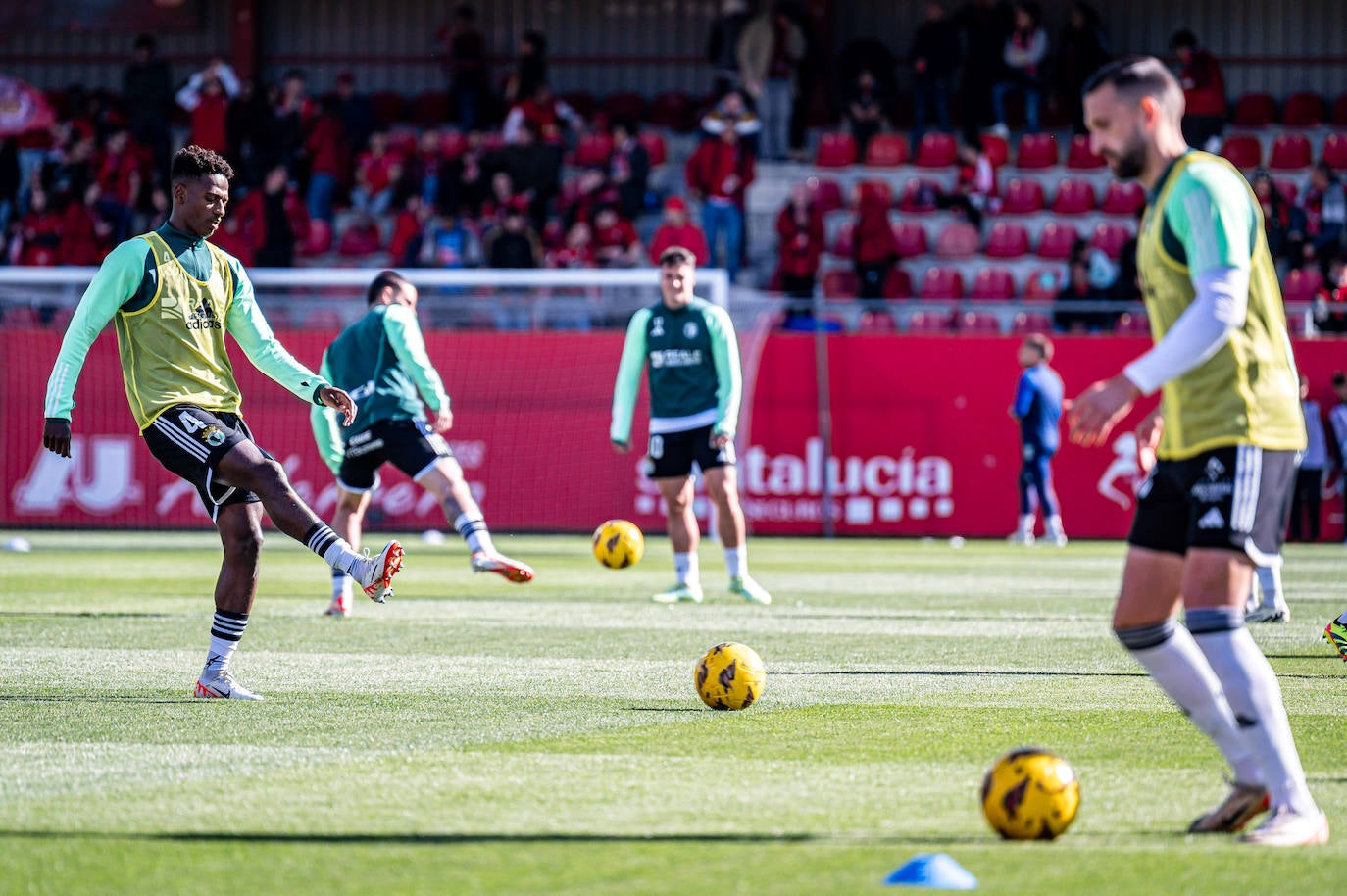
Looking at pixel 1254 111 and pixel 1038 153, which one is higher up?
pixel 1254 111

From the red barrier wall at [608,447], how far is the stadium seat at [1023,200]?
4.33 meters

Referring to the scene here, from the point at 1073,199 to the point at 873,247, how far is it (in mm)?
3611

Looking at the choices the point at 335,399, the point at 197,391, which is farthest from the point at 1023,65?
the point at 197,391

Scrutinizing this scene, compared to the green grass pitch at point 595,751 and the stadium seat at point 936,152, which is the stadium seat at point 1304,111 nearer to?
the stadium seat at point 936,152

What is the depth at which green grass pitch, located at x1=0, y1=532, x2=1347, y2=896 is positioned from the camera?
4590mm

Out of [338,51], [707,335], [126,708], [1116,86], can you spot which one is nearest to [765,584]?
[707,335]

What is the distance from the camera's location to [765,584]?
1529 centimetres

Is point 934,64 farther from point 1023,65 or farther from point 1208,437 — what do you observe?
point 1208,437

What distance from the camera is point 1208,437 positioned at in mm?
4992

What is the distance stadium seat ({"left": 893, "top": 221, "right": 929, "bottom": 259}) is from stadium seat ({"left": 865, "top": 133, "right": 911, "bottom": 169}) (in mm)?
1434

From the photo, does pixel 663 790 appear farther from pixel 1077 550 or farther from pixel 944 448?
pixel 944 448

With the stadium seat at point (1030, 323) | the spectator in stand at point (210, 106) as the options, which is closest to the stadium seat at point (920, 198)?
the stadium seat at point (1030, 323)

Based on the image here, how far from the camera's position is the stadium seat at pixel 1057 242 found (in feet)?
85.2

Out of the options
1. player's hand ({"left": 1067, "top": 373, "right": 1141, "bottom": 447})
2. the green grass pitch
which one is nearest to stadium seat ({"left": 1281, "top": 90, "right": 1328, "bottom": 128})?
the green grass pitch
